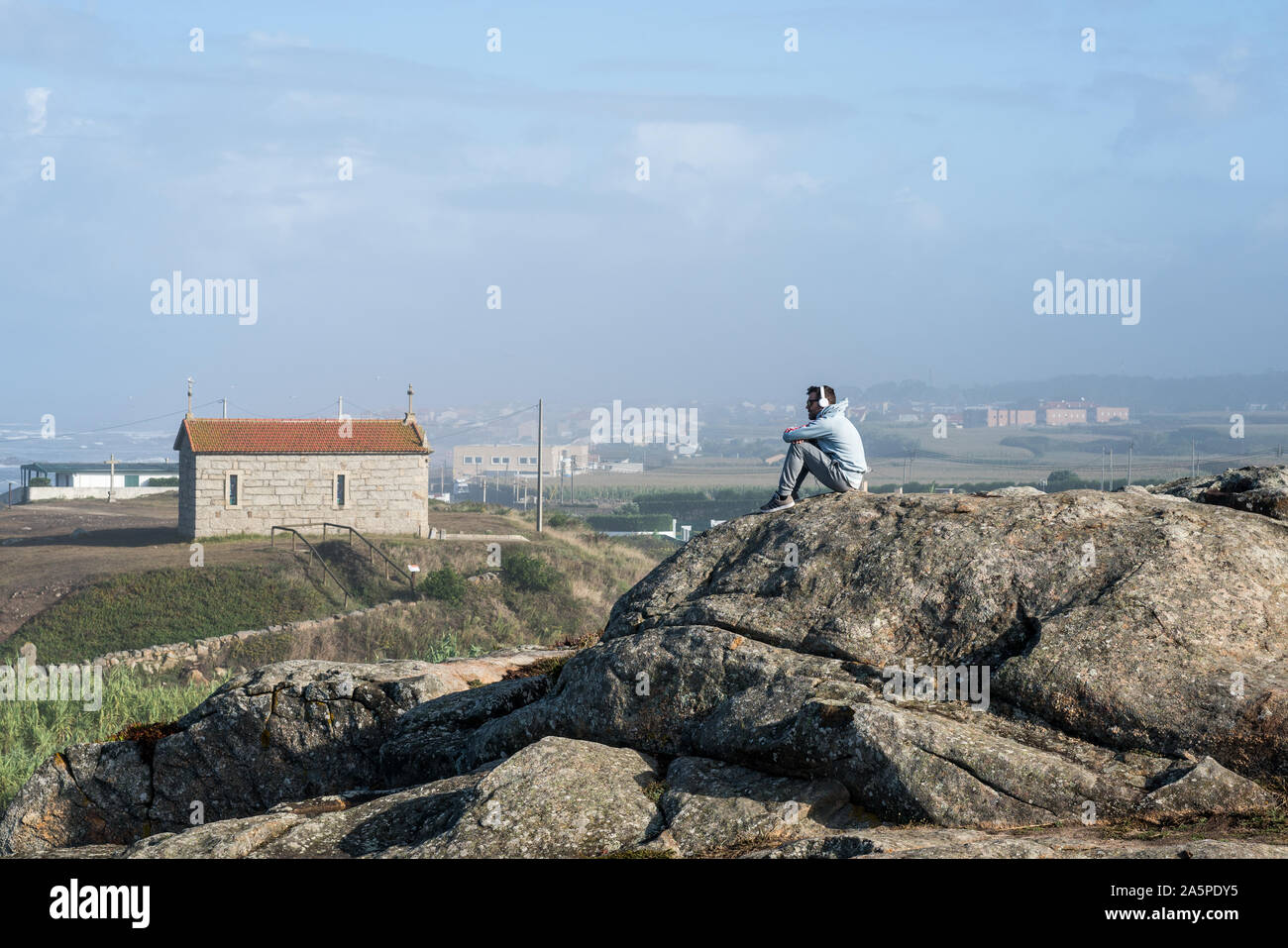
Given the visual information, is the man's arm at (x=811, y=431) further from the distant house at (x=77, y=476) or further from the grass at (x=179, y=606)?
the distant house at (x=77, y=476)

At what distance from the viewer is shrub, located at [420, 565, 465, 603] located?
51406 mm

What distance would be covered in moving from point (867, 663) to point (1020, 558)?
72.7 inches

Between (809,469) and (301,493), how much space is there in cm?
4940

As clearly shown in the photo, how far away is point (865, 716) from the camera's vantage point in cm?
891

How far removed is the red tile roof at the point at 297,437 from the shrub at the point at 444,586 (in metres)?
9.96

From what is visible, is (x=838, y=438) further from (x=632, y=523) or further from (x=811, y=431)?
(x=632, y=523)

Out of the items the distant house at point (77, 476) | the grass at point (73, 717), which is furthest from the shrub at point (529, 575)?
the distant house at point (77, 476)

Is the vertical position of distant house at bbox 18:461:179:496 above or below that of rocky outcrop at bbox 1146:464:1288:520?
below

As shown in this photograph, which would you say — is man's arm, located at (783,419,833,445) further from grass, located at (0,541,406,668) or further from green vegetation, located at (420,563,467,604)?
green vegetation, located at (420,563,467,604)

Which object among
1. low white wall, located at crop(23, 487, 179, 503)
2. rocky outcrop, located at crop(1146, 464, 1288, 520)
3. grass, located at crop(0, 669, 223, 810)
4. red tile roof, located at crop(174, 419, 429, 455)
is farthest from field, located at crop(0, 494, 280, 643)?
rocky outcrop, located at crop(1146, 464, 1288, 520)

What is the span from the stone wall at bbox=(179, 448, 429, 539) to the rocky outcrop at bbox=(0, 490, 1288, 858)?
152ft

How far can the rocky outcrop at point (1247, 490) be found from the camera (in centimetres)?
1154

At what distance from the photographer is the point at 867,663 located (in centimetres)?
1027
